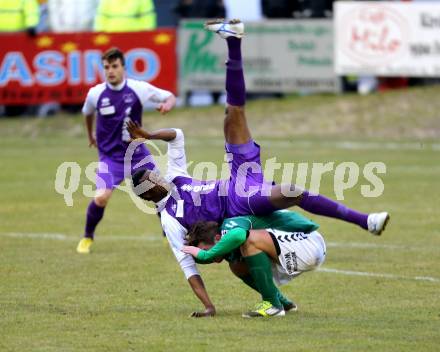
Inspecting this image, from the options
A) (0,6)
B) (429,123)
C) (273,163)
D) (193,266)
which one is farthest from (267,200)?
(0,6)

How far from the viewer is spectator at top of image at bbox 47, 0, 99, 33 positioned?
25.6 m

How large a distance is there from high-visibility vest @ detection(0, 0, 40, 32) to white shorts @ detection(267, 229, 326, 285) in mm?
17393

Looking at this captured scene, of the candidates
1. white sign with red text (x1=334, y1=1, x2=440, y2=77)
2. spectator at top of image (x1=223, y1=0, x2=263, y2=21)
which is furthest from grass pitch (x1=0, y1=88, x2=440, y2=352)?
spectator at top of image (x1=223, y1=0, x2=263, y2=21)

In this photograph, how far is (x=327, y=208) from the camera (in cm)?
878

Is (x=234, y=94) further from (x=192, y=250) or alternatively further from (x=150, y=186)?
(x=192, y=250)

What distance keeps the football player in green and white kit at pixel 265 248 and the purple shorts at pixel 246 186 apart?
0.09 meters

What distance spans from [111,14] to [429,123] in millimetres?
6823

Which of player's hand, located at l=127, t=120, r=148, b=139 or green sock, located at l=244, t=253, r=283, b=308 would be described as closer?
green sock, located at l=244, t=253, r=283, b=308

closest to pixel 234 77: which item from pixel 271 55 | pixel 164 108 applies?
pixel 164 108

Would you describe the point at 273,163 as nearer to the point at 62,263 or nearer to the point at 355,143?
the point at 355,143

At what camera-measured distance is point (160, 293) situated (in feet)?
32.5

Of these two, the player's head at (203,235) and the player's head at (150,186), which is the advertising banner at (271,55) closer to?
the player's head at (150,186)

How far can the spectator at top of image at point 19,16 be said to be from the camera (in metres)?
25.2

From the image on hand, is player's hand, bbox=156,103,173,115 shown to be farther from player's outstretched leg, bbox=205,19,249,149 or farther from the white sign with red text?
the white sign with red text
